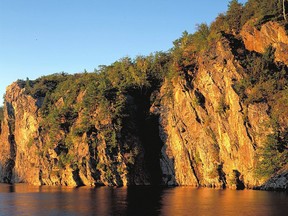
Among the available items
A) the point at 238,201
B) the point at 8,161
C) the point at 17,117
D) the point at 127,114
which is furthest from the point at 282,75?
the point at 8,161

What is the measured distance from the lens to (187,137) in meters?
92.0

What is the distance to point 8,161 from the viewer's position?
148750mm

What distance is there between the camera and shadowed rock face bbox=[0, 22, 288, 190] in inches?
2980

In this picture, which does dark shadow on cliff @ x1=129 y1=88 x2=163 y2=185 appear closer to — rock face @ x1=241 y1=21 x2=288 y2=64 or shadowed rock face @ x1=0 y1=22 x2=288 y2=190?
shadowed rock face @ x1=0 y1=22 x2=288 y2=190

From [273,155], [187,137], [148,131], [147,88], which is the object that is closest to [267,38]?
[273,155]

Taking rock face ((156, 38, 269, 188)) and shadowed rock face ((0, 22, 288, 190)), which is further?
shadowed rock face ((0, 22, 288, 190))

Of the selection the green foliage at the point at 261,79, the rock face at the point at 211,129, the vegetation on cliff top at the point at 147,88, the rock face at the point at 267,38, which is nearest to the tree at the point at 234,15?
the vegetation on cliff top at the point at 147,88

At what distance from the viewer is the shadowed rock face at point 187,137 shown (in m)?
75.7

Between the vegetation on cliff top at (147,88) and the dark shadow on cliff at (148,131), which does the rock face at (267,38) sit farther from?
the dark shadow on cliff at (148,131)

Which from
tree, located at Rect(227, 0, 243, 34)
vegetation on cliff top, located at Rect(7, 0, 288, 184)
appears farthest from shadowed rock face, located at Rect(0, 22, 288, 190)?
tree, located at Rect(227, 0, 243, 34)

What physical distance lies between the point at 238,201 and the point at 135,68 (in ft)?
230

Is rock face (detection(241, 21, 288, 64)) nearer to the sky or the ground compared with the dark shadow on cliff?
nearer to the sky

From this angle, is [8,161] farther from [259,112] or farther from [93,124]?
[259,112]

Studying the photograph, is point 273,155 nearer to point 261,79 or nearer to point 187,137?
point 261,79
